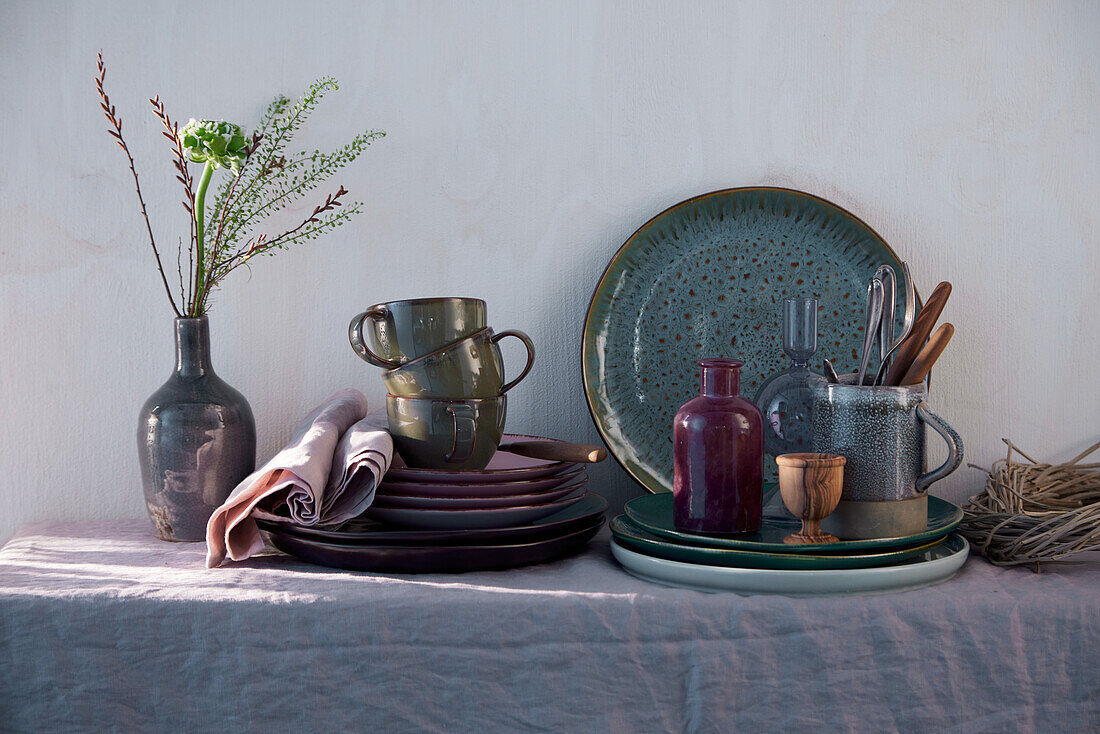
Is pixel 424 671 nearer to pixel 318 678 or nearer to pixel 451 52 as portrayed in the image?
pixel 318 678

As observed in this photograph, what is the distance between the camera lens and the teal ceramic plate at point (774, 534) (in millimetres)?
677

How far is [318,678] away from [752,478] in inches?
16.8

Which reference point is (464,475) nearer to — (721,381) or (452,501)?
(452,501)

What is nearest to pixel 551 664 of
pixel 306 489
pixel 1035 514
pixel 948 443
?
pixel 306 489

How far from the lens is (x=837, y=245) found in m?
0.98

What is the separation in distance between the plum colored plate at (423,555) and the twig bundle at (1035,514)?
43 centimetres

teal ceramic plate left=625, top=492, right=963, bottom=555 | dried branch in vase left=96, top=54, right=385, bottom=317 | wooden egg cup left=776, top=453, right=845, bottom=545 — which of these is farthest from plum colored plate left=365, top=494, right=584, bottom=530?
dried branch in vase left=96, top=54, right=385, bottom=317

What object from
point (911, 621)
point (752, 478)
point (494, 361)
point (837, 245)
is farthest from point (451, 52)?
point (911, 621)

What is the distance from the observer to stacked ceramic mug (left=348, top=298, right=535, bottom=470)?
78 centimetres

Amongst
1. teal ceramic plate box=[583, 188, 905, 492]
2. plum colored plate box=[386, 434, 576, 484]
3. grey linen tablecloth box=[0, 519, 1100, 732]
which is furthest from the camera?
teal ceramic plate box=[583, 188, 905, 492]

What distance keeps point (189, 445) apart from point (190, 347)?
0.11 m

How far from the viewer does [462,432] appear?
0.79 metres

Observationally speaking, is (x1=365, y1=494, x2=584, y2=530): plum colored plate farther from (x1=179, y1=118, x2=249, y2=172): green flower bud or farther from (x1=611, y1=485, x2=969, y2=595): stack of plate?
(x1=179, y1=118, x2=249, y2=172): green flower bud

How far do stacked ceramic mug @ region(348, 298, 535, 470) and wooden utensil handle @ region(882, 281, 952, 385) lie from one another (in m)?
0.40
